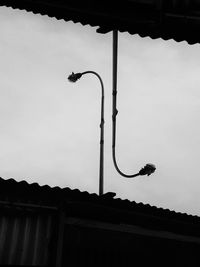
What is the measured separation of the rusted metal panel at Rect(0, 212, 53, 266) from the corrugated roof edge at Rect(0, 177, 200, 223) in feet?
1.72

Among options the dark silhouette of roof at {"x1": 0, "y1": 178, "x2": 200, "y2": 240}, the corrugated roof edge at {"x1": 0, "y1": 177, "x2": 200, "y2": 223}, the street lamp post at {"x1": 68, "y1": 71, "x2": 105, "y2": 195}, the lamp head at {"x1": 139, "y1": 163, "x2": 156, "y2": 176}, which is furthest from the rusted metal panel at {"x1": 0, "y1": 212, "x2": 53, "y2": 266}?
the lamp head at {"x1": 139, "y1": 163, "x2": 156, "y2": 176}

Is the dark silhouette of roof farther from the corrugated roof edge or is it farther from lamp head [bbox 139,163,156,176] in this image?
lamp head [bbox 139,163,156,176]

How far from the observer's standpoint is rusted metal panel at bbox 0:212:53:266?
7.90 m

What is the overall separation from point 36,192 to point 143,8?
4649 mm

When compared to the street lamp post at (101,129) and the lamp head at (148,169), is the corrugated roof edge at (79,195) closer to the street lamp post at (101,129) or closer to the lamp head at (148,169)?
the street lamp post at (101,129)

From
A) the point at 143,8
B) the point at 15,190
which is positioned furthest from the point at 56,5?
the point at 15,190

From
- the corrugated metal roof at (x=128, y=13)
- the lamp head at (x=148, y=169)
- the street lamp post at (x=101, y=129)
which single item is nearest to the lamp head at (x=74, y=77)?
the street lamp post at (x=101, y=129)

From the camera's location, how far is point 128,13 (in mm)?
5098

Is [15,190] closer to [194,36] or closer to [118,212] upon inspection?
[118,212]

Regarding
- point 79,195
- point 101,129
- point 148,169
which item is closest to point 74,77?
point 101,129

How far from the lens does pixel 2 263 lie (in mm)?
7777

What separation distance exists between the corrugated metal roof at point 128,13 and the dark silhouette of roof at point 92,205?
13.0ft

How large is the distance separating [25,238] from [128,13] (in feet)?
17.0

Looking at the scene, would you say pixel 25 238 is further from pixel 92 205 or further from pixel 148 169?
pixel 148 169
